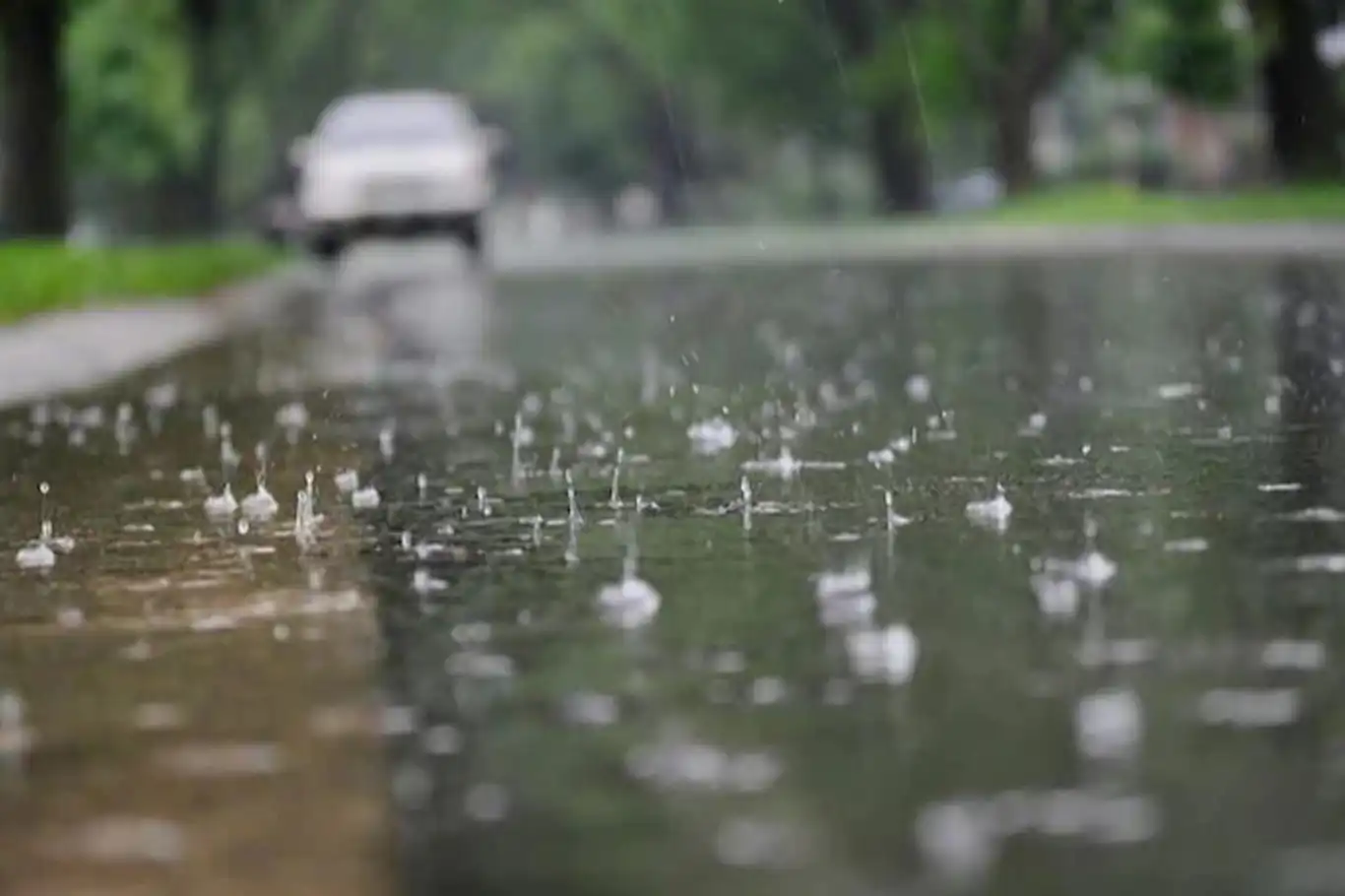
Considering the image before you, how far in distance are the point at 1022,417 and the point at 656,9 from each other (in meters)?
57.4

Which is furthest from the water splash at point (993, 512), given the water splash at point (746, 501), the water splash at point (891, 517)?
the water splash at point (746, 501)

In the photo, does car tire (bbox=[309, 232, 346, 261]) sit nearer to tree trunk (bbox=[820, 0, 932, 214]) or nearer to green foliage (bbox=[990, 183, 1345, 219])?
green foliage (bbox=[990, 183, 1345, 219])

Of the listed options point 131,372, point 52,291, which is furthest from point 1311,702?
point 52,291

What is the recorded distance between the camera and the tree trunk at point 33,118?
27328 mm

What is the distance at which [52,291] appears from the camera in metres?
20.6

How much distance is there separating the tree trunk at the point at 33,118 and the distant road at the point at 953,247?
5465mm

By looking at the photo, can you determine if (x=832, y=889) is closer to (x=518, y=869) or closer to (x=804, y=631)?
(x=518, y=869)

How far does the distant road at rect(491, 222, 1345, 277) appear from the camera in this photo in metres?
28.5

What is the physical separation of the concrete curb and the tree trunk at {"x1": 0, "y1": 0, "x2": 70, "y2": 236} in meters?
2.49

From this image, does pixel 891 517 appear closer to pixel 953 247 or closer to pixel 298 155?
pixel 953 247

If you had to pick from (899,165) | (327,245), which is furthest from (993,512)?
(899,165)

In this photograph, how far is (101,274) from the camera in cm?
2323

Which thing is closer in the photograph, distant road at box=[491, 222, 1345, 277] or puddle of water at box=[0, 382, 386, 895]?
puddle of water at box=[0, 382, 386, 895]

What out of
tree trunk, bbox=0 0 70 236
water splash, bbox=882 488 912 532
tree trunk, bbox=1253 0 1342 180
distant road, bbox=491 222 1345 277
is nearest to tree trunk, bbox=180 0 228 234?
distant road, bbox=491 222 1345 277
